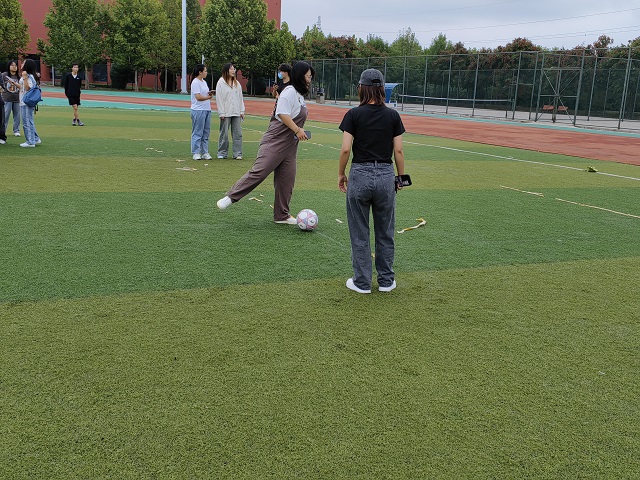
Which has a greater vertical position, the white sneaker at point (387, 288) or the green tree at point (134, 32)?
the green tree at point (134, 32)

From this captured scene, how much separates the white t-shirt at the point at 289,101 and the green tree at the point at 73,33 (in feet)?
173

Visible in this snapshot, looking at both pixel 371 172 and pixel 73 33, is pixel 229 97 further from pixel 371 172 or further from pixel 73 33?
pixel 73 33

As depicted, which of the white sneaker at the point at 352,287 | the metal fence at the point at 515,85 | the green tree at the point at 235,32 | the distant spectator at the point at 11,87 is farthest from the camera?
the green tree at the point at 235,32

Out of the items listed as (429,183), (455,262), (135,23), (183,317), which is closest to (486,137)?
(429,183)

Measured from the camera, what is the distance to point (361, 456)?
298cm

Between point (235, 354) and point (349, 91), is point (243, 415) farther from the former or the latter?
point (349, 91)

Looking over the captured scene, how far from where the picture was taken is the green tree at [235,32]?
55812 mm

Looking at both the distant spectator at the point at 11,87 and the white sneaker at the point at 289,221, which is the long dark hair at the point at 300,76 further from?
the distant spectator at the point at 11,87

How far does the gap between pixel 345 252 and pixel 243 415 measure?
3402mm

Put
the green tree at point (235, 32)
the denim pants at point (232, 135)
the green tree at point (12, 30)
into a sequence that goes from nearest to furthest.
Result: the denim pants at point (232, 135)
the green tree at point (12, 30)
the green tree at point (235, 32)

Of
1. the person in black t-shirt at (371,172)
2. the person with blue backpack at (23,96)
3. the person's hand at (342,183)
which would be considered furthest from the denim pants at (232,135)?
the person in black t-shirt at (371,172)

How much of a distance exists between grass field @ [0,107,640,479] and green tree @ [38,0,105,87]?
50763 mm

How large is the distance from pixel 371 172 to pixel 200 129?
28.0ft

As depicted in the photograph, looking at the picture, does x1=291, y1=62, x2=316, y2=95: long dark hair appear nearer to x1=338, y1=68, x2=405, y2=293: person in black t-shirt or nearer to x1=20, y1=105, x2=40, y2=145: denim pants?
x1=338, y1=68, x2=405, y2=293: person in black t-shirt
